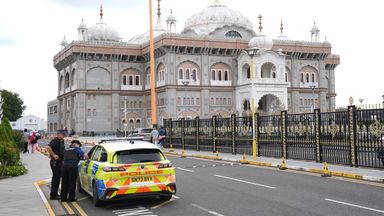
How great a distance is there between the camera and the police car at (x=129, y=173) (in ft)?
32.6

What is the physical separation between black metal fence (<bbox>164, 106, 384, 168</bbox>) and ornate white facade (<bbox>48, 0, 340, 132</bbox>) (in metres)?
34.1

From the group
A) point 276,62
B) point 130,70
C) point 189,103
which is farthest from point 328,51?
point 130,70

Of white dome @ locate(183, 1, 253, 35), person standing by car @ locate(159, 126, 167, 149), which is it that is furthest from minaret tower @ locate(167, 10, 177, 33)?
person standing by car @ locate(159, 126, 167, 149)

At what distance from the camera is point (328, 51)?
7362cm

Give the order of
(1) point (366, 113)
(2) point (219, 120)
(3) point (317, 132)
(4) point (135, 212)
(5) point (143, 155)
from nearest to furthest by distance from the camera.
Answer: (4) point (135, 212) < (5) point (143, 155) < (1) point (366, 113) < (3) point (317, 132) < (2) point (219, 120)

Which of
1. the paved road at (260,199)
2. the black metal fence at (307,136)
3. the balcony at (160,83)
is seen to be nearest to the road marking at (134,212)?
the paved road at (260,199)

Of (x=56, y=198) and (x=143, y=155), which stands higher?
(x=143, y=155)

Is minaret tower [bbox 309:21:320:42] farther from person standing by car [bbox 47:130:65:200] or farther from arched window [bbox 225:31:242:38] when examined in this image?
person standing by car [bbox 47:130:65:200]

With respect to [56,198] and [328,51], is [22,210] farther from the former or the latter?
[328,51]

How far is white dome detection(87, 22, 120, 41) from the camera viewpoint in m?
73.6

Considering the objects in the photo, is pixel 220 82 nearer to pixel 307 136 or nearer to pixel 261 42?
pixel 261 42

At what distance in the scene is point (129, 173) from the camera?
10008 millimetres

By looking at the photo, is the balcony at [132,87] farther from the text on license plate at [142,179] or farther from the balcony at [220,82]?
the text on license plate at [142,179]

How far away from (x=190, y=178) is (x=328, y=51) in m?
63.4
